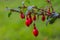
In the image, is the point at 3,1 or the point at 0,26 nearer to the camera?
the point at 0,26

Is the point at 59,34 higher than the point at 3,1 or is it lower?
lower

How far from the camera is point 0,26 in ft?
18.2

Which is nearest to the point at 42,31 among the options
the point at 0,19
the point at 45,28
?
the point at 45,28

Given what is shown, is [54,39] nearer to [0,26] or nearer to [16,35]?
[16,35]

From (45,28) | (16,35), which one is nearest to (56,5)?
(45,28)

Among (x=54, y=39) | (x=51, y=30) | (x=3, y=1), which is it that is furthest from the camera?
(x=3, y=1)

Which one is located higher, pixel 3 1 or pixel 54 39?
pixel 3 1

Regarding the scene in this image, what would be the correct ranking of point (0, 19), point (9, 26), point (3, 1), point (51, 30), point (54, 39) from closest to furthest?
point (54, 39) → point (51, 30) → point (9, 26) → point (0, 19) → point (3, 1)

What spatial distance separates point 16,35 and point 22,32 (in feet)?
0.55

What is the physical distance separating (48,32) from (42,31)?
140mm

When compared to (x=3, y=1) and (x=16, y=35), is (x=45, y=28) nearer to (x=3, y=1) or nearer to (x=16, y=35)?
(x=16, y=35)

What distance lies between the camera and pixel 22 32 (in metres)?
5.13

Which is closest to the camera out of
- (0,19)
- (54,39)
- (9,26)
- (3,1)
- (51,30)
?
(54,39)

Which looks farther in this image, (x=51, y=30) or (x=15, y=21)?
(x=15, y=21)
